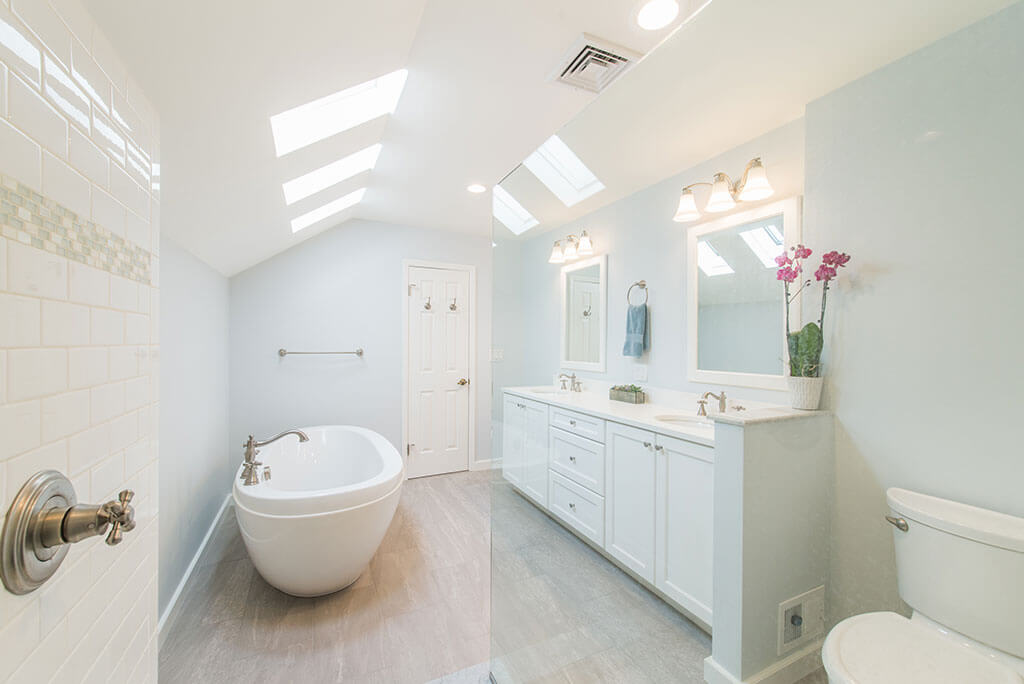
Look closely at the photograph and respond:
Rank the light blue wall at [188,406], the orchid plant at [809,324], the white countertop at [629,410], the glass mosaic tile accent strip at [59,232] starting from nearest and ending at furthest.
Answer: the glass mosaic tile accent strip at [59,232] < the orchid plant at [809,324] < the white countertop at [629,410] < the light blue wall at [188,406]

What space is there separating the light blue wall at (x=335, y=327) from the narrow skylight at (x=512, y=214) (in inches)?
63.6

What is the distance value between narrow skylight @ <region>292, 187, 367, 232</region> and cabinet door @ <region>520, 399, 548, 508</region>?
7.28 ft

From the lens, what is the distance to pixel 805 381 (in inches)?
46.4

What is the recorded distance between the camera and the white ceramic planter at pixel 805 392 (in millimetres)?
1154

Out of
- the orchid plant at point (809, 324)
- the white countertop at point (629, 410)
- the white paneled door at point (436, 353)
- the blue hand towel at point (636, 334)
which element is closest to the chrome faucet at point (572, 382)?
the white countertop at point (629, 410)

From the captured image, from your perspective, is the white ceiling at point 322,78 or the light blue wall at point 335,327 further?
the light blue wall at point 335,327

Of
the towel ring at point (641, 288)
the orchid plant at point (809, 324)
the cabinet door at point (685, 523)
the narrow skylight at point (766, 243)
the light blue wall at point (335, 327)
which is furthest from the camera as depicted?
the light blue wall at point (335, 327)

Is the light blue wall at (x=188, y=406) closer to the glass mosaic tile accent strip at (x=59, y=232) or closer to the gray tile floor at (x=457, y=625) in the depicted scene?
the gray tile floor at (x=457, y=625)

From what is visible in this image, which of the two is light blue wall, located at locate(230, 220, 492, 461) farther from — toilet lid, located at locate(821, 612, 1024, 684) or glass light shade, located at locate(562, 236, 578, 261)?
toilet lid, located at locate(821, 612, 1024, 684)

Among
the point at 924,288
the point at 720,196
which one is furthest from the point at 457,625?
the point at 720,196

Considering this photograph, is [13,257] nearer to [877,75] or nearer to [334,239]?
[877,75]

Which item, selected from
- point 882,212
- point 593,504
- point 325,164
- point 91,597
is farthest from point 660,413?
point 325,164

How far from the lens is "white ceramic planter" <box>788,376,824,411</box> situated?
1154 mm

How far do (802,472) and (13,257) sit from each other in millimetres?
1707
